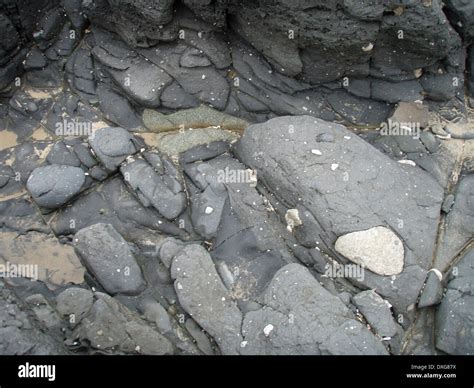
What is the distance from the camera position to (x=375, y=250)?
6.01m

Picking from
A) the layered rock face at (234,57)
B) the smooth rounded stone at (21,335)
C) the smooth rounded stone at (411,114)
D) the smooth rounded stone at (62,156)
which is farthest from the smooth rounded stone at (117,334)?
the smooth rounded stone at (411,114)

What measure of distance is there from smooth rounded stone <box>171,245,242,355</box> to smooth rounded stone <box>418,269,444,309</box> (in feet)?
5.88

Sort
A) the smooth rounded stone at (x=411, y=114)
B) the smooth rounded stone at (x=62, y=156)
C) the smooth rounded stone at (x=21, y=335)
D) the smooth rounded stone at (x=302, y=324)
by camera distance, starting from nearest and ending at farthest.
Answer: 1. the smooth rounded stone at (x=21, y=335)
2. the smooth rounded stone at (x=302, y=324)
3. the smooth rounded stone at (x=62, y=156)
4. the smooth rounded stone at (x=411, y=114)

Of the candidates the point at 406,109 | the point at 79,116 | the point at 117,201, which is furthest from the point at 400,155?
the point at 79,116

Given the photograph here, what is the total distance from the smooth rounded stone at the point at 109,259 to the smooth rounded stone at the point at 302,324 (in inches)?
48.2

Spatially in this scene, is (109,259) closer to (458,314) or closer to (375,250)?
(375,250)

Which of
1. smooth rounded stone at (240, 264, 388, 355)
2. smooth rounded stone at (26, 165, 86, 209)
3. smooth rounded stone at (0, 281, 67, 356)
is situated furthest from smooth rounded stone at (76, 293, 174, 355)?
smooth rounded stone at (26, 165, 86, 209)

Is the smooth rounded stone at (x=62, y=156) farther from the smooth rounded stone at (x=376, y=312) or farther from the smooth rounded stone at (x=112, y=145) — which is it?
the smooth rounded stone at (x=376, y=312)

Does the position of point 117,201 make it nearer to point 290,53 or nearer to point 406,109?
point 290,53

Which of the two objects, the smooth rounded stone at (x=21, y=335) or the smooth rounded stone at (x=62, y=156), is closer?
the smooth rounded stone at (x=21, y=335)

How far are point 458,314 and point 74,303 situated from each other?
3667mm

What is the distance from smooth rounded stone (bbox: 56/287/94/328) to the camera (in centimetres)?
582

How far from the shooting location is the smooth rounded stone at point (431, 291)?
595cm

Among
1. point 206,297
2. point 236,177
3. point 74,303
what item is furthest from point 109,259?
point 236,177
